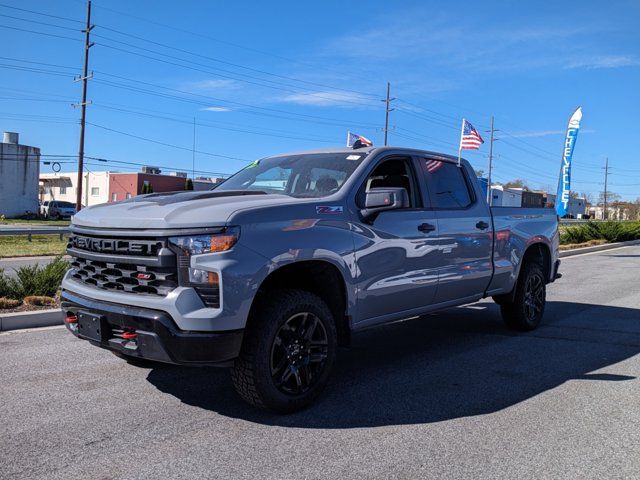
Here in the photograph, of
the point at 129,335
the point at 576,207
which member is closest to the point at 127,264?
the point at 129,335

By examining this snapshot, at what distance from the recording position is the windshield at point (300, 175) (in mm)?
4809

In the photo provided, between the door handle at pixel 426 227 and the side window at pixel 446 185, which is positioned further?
the side window at pixel 446 185

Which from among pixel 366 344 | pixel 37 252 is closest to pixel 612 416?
pixel 366 344

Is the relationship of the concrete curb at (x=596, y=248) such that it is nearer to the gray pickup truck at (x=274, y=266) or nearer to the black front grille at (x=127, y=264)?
the gray pickup truck at (x=274, y=266)

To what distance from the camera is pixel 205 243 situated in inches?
142

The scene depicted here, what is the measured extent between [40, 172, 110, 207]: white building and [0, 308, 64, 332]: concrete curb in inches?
2556

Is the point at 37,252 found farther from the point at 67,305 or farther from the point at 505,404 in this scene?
the point at 505,404

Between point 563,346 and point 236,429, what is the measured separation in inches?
160

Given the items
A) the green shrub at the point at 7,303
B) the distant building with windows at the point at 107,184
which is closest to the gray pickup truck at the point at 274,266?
the green shrub at the point at 7,303

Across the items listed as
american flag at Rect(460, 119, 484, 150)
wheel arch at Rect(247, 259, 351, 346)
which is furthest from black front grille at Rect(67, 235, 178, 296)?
american flag at Rect(460, 119, 484, 150)

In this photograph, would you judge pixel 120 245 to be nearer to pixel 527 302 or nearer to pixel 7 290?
pixel 7 290

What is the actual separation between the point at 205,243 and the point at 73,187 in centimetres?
8063

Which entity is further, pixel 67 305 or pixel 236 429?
pixel 67 305

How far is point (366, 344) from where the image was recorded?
245 inches
